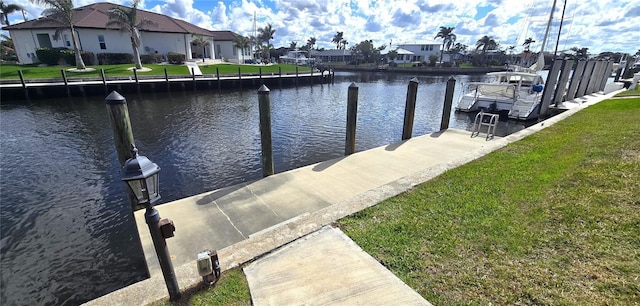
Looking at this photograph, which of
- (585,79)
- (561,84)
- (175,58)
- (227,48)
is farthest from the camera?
(227,48)

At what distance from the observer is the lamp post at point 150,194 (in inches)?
99.7

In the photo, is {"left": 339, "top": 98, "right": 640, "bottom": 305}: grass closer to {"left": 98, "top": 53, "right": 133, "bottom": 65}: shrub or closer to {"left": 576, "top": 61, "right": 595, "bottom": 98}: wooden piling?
{"left": 576, "top": 61, "right": 595, "bottom": 98}: wooden piling

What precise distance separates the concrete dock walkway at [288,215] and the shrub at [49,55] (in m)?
39.9

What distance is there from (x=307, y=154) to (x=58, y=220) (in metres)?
7.74

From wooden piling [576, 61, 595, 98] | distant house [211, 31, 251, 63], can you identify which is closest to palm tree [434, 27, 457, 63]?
distant house [211, 31, 251, 63]

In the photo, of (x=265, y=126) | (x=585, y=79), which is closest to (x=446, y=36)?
(x=585, y=79)

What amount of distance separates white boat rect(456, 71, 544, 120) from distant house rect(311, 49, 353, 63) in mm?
83873

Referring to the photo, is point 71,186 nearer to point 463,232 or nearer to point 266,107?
point 266,107

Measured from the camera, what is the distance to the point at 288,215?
5.79 m

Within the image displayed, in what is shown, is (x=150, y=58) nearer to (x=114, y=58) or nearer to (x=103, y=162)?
(x=114, y=58)

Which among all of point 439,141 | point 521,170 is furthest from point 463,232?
point 439,141

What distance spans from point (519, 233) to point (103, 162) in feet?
41.1

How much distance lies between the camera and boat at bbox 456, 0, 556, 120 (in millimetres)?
17547

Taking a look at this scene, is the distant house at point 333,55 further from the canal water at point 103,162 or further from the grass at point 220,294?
the grass at point 220,294
